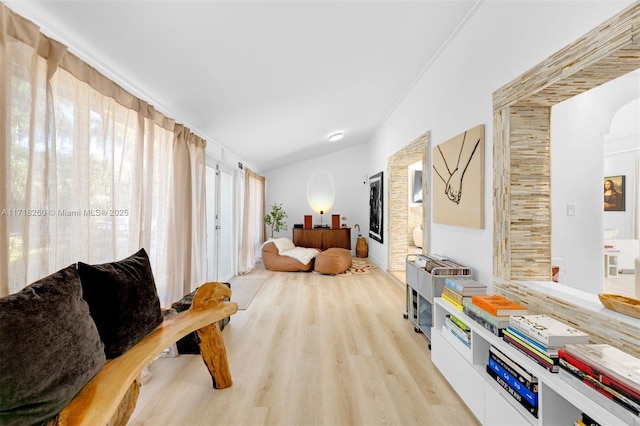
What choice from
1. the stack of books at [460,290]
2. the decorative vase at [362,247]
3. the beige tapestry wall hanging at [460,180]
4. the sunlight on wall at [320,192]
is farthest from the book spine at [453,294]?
the sunlight on wall at [320,192]

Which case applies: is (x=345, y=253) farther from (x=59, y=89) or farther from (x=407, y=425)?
(x=59, y=89)

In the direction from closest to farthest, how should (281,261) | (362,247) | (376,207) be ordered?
(281,261), (376,207), (362,247)

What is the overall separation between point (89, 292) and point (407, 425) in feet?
6.12

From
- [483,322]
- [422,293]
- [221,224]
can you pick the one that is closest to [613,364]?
[483,322]

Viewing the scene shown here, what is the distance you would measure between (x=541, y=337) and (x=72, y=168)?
2539 millimetres

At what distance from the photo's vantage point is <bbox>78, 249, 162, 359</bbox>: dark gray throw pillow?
142 cm

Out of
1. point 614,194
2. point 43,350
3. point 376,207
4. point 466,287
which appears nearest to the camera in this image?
point 43,350

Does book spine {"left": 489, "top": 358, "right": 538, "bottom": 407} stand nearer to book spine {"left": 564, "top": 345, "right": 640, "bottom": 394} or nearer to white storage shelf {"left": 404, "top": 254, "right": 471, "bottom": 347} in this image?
book spine {"left": 564, "top": 345, "right": 640, "bottom": 394}

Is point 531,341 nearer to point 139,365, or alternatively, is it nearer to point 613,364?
point 613,364

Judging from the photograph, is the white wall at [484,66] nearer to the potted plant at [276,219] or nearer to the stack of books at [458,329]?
the stack of books at [458,329]

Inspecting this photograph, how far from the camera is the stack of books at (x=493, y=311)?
1566 mm

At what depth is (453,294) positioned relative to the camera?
2.12 metres

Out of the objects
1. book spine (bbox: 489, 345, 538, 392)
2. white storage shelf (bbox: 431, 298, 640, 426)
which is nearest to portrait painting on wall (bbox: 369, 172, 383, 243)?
white storage shelf (bbox: 431, 298, 640, 426)

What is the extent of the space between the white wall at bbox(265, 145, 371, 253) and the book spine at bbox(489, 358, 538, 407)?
5861 millimetres
